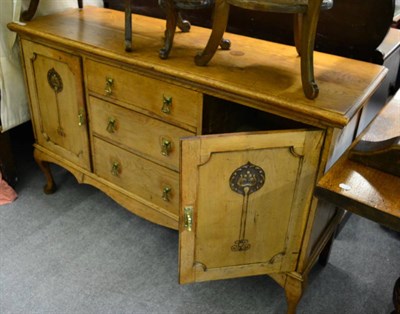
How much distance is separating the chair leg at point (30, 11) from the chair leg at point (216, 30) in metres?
0.80

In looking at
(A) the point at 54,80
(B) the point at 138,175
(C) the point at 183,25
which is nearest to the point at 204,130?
(B) the point at 138,175

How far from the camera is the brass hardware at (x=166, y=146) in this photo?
1375 mm

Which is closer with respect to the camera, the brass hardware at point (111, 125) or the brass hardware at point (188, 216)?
the brass hardware at point (188, 216)

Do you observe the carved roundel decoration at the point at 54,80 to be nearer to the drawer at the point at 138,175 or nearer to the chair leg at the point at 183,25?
the drawer at the point at 138,175

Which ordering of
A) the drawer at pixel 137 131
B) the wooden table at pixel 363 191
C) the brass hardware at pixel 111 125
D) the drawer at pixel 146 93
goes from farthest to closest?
the brass hardware at pixel 111 125, the drawer at pixel 137 131, the drawer at pixel 146 93, the wooden table at pixel 363 191

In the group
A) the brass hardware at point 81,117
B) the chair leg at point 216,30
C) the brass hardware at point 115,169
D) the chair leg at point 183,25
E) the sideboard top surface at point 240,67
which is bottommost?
the brass hardware at point 115,169

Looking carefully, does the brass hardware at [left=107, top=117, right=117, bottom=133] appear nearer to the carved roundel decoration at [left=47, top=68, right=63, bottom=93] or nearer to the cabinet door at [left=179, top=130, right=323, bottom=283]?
the carved roundel decoration at [left=47, top=68, right=63, bottom=93]

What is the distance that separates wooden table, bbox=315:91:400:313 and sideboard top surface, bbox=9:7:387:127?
0.12m

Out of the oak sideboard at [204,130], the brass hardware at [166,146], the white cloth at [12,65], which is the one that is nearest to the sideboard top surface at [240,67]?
the oak sideboard at [204,130]

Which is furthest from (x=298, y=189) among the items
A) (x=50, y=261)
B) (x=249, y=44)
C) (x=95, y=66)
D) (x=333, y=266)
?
(x=50, y=261)

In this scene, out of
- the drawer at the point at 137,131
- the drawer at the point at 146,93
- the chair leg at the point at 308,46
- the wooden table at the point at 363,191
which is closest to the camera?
the wooden table at the point at 363,191

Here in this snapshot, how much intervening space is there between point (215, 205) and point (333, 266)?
2.55ft

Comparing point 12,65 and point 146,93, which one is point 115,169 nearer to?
point 146,93

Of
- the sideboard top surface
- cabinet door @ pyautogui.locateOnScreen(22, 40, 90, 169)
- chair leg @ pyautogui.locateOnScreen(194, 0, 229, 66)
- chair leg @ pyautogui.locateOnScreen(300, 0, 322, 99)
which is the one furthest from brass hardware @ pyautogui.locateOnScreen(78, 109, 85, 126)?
chair leg @ pyautogui.locateOnScreen(300, 0, 322, 99)
